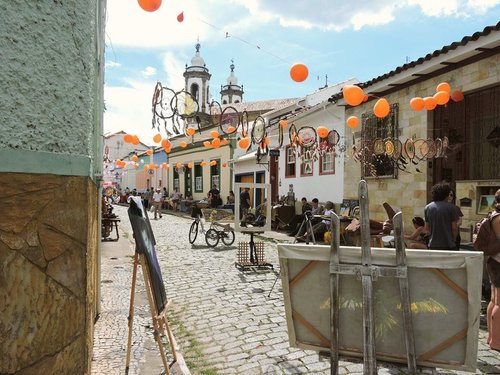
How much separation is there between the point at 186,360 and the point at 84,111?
282cm

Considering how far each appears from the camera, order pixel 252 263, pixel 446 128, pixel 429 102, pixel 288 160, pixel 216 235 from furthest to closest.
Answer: pixel 288 160 → pixel 216 235 → pixel 446 128 → pixel 252 263 → pixel 429 102

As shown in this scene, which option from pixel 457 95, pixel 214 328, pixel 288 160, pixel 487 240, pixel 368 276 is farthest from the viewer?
pixel 288 160

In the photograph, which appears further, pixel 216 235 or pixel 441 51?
pixel 216 235

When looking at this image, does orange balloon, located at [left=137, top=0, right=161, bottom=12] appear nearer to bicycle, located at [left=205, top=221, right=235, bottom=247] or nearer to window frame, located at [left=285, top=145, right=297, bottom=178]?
bicycle, located at [left=205, top=221, right=235, bottom=247]

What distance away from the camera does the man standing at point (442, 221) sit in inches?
208

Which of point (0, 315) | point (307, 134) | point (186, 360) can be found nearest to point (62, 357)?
point (0, 315)

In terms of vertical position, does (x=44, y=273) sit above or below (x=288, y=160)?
below

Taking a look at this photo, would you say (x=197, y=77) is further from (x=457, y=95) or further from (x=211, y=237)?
(x=457, y=95)

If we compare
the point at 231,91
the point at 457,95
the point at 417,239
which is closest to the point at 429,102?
the point at 457,95

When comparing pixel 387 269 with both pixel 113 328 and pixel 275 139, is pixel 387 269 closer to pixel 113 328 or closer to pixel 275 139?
pixel 113 328

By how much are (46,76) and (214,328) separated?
3.73 m

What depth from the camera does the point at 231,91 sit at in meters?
70.8

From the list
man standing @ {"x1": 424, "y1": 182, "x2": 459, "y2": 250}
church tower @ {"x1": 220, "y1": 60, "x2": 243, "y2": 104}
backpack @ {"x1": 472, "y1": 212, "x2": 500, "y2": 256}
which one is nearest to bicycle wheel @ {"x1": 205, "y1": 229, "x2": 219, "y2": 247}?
man standing @ {"x1": 424, "y1": 182, "x2": 459, "y2": 250}

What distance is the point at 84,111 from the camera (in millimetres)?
2375
